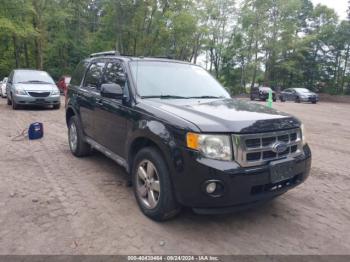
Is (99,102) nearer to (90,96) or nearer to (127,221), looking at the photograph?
(90,96)

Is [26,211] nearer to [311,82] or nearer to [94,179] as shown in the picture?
[94,179]

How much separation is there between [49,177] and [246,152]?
327 cm

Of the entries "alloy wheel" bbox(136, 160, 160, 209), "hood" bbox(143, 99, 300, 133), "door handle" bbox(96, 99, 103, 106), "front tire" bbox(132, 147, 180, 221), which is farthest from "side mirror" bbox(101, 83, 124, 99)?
"alloy wheel" bbox(136, 160, 160, 209)

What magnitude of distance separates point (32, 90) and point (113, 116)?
985 centimetres

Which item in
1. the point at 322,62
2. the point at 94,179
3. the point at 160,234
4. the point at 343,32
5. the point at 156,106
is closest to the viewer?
the point at 160,234

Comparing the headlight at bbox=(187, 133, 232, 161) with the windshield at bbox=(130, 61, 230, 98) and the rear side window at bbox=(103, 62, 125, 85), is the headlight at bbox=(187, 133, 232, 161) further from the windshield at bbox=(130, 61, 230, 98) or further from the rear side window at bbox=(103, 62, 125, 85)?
the rear side window at bbox=(103, 62, 125, 85)

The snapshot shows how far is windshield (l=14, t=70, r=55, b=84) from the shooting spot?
13.4 meters

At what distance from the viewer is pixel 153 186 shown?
3492mm

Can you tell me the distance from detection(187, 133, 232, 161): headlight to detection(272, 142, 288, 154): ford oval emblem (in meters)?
0.54

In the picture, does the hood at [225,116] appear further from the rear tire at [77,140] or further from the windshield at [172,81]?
the rear tire at [77,140]

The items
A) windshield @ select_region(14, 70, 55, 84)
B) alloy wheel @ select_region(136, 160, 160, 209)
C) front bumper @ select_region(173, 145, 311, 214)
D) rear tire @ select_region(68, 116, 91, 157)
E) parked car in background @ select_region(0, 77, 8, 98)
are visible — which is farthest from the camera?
parked car in background @ select_region(0, 77, 8, 98)

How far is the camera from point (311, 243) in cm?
320

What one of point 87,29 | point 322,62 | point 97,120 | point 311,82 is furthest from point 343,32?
point 97,120

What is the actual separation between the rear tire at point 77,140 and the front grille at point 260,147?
347 cm
